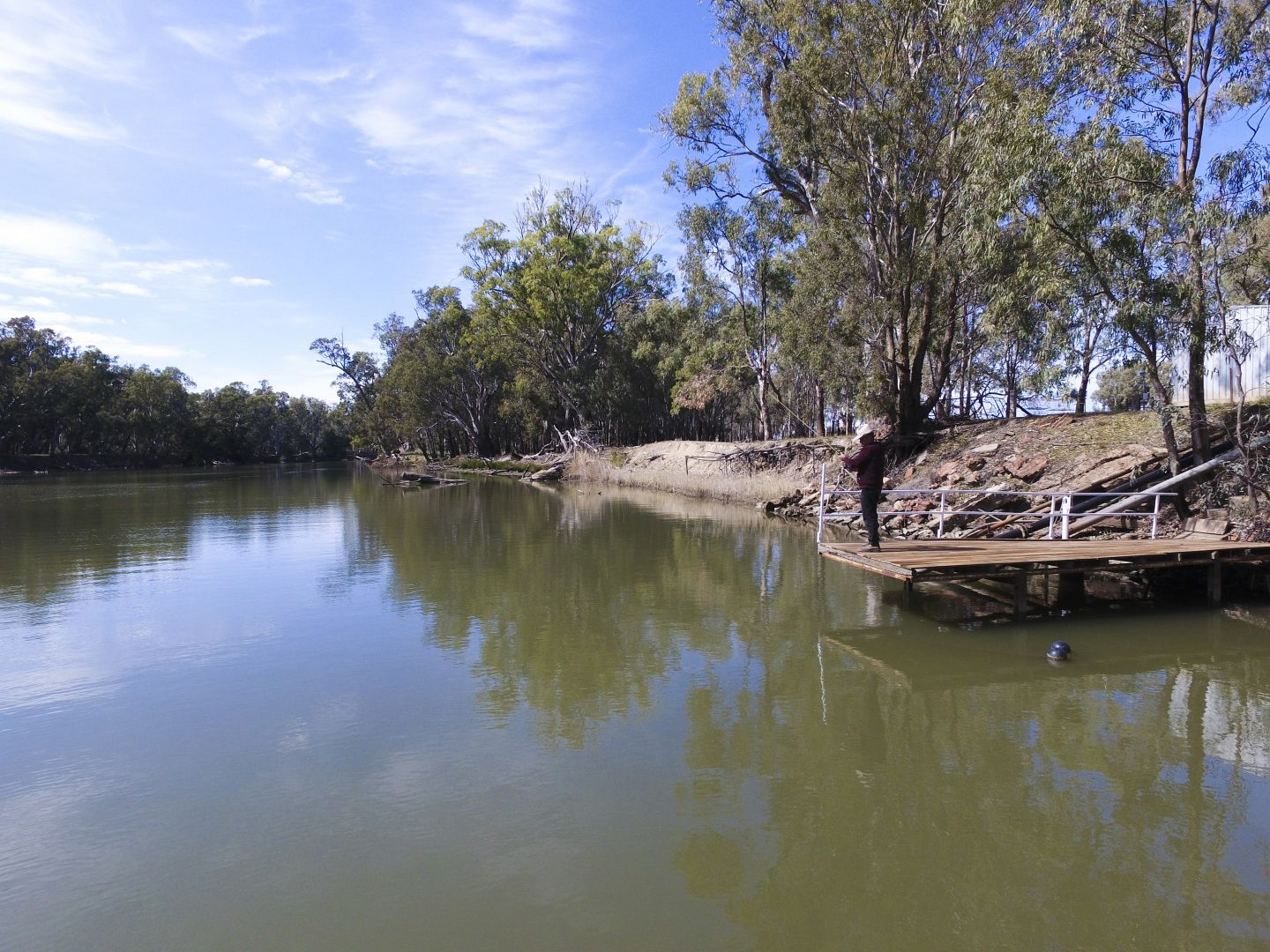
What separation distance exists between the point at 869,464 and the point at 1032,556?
2.50 m

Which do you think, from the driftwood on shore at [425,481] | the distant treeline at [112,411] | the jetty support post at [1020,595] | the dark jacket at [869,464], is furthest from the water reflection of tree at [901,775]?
the distant treeline at [112,411]

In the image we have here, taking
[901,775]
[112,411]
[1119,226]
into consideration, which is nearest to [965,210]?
[1119,226]

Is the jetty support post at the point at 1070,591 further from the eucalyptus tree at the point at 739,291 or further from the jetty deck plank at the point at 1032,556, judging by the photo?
the eucalyptus tree at the point at 739,291

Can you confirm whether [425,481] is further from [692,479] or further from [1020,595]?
[1020,595]

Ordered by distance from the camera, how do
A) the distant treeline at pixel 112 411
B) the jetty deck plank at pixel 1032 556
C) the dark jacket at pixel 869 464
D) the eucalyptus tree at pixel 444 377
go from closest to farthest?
1. the jetty deck plank at pixel 1032 556
2. the dark jacket at pixel 869 464
3. the eucalyptus tree at pixel 444 377
4. the distant treeline at pixel 112 411

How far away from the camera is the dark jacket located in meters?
10.6

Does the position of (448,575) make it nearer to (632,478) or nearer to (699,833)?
(699,833)

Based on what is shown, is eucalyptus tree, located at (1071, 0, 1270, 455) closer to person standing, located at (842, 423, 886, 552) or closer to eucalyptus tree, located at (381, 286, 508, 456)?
person standing, located at (842, 423, 886, 552)

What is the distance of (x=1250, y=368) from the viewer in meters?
A: 17.8

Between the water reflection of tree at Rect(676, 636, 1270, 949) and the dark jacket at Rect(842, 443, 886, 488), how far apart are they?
13.1 feet

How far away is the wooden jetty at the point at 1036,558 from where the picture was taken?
9.70 metres

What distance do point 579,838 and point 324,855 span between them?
5.32 feet

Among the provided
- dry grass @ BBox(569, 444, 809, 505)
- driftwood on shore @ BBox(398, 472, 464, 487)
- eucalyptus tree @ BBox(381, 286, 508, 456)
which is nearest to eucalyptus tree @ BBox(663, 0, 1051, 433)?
dry grass @ BBox(569, 444, 809, 505)

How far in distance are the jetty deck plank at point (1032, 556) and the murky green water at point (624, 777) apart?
801 mm
